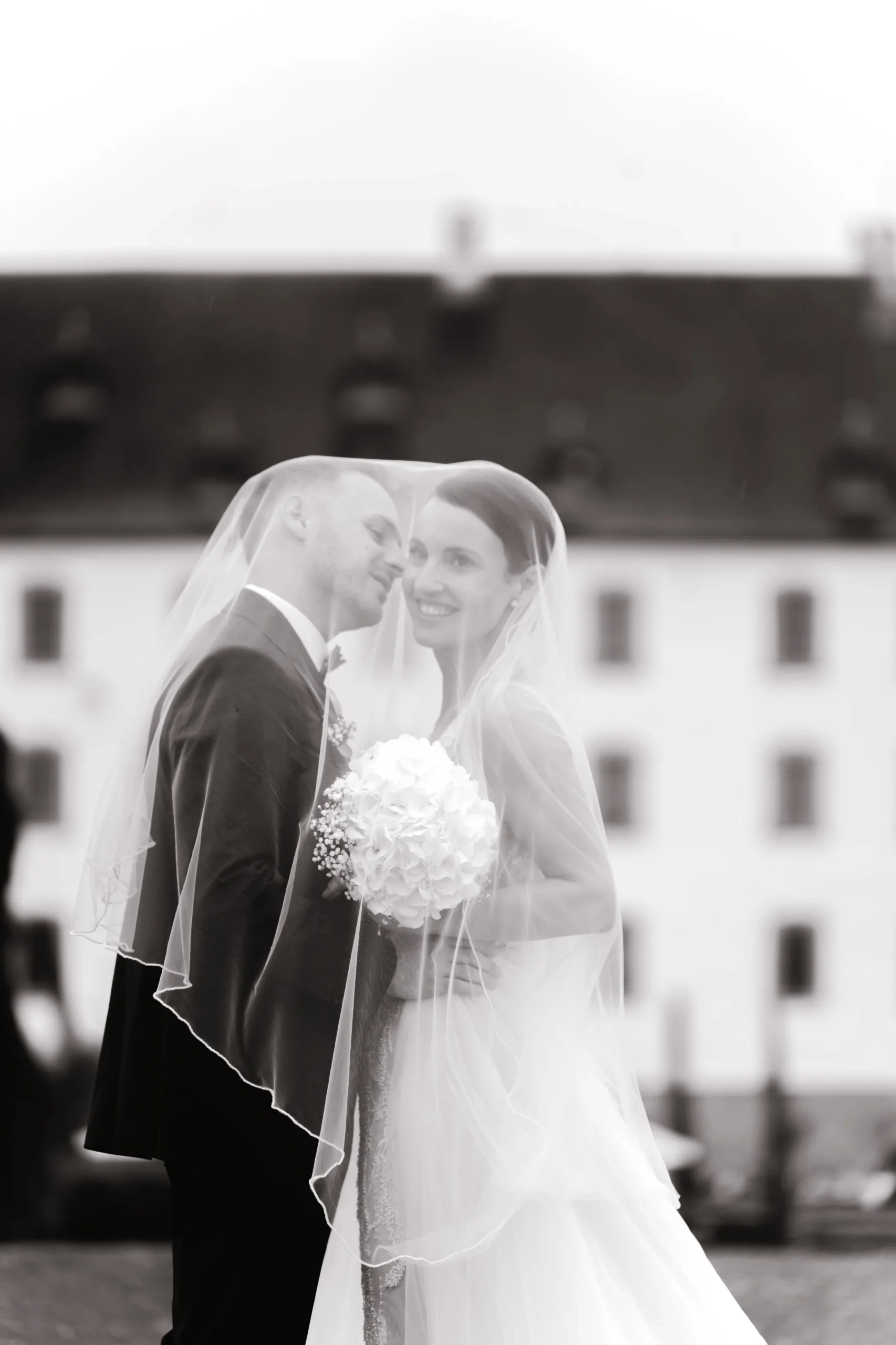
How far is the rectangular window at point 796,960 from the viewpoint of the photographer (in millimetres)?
18469

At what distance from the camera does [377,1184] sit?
7.73ft

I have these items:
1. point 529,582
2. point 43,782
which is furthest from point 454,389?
point 529,582

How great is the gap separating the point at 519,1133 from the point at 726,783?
16631 mm

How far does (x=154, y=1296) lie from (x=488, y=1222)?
2816 mm

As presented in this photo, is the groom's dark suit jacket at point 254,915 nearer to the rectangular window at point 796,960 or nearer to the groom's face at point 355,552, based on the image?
the groom's face at point 355,552

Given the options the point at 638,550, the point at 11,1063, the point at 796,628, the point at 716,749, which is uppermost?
the point at 638,550

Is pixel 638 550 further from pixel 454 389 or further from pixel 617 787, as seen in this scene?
pixel 454 389

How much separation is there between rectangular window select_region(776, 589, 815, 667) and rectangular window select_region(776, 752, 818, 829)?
3.95 feet

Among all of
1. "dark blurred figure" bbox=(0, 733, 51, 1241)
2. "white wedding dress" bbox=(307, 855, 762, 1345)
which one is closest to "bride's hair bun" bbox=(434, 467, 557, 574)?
"white wedding dress" bbox=(307, 855, 762, 1345)

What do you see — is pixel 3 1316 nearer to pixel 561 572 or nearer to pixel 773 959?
pixel 561 572

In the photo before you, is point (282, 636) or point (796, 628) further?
point (796, 628)

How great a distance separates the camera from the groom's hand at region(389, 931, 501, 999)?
7.83ft

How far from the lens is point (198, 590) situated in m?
2.71

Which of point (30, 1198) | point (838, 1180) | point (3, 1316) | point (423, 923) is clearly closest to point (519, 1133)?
point (423, 923)
